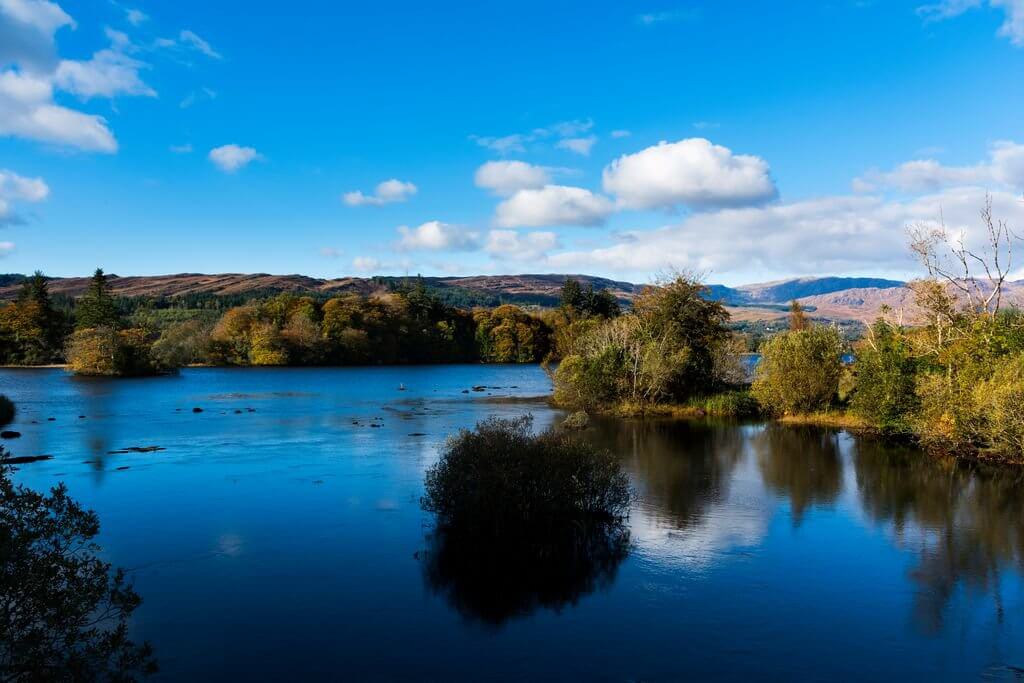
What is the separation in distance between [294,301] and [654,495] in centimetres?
8893

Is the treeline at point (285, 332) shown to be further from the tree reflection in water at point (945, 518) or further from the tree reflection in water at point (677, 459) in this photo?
the tree reflection in water at point (945, 518)

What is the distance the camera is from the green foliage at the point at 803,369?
38.6 m

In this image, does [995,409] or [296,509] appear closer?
[296,509]

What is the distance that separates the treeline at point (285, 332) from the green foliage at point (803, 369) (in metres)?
42.8

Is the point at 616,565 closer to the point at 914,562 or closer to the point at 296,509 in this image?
the point at 914,562

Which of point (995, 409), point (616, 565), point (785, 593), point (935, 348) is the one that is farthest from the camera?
point (935, 348)

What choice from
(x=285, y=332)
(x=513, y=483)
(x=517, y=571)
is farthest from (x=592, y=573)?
(x=285, y=332)

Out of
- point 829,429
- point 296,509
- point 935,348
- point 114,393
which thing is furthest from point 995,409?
point 114,393

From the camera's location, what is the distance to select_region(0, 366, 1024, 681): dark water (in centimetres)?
1122

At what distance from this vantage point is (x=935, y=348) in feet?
105

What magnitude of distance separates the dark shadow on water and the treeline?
65.5m

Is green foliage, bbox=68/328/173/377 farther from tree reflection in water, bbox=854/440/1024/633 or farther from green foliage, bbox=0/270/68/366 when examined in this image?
tree reflection in water, bbox=854/440/1024/633

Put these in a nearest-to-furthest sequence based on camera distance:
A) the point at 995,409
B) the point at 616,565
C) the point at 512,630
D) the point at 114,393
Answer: the point at 512,630 < the point at 616,565 < the point at 995,409 < the point at 114,393

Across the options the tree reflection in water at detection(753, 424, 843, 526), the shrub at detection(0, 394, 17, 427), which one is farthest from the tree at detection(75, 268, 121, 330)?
the tree reflection in water at detection(753, 424, 843, 526)
